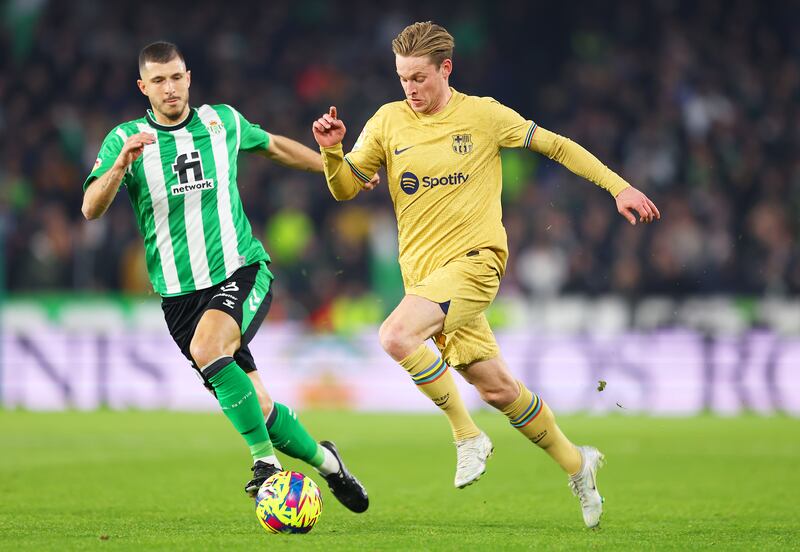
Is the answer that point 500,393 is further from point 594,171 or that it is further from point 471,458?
point 594,171

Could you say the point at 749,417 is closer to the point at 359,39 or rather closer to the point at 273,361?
the point at 273,361

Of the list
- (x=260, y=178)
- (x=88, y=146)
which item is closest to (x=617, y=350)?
(x=260, y=178)

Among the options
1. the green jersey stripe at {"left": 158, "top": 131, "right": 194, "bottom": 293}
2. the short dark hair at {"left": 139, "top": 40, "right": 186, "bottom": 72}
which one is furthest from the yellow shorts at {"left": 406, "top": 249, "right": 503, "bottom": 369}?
the short dark hair at {"left": 139, "top": 40, "right": 186, "bottom": 72}

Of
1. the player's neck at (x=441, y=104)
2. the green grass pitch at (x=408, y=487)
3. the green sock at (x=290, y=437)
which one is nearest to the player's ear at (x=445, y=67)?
the player's neck at (x=441, y=104)

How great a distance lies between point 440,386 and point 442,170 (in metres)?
1.07

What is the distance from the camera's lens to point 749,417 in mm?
14422

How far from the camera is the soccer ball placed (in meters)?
6.14

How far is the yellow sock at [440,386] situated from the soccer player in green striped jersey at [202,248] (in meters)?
0.71

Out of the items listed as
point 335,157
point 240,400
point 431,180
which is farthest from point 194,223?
point 431,180

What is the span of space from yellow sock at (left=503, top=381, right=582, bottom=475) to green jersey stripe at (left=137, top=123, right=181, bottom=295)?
1811 millimetres

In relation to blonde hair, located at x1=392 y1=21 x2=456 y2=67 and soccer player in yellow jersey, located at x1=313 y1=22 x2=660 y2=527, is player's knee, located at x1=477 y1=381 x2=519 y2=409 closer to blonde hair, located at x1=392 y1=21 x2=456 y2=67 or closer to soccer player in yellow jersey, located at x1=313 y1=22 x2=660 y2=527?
soccer player in yellow jersey, located at x1=313 y1=22 x2=660 y2=527

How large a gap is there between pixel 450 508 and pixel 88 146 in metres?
11.9

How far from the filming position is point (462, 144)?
21.9ft

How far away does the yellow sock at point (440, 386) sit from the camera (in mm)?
6582
